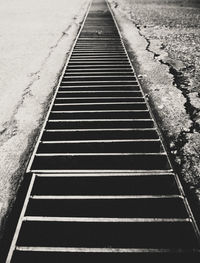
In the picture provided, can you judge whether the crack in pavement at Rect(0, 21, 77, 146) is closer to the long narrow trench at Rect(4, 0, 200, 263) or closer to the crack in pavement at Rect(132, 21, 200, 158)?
the long narrow trench at Rect(4, 0, 200, 263)

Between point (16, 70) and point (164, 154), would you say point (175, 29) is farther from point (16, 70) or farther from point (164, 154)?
point (164, 154)

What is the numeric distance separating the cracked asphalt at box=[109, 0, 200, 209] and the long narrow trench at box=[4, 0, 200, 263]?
14 centimetres

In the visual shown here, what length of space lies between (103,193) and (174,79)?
2.51m

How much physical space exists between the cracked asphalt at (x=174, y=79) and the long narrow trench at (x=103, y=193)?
145 mm

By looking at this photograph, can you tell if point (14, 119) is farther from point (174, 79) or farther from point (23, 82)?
point (174, 79)

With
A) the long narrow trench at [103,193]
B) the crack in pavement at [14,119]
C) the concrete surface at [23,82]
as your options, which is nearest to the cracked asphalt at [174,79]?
the long narrow trench at [103,193]

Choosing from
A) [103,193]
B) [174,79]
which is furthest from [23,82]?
[103,193]

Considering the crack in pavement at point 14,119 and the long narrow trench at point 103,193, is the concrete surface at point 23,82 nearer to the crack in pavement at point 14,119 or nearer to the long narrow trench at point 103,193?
the crack in pavement at point 14,119

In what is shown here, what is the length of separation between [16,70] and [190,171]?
3.23 m

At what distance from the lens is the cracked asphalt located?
2.38 metres

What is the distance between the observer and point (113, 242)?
1.65 meters

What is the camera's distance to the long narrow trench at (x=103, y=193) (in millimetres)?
1603

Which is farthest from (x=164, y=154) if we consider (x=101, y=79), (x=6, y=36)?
(x=6, y=36)

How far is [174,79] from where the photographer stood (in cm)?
393
